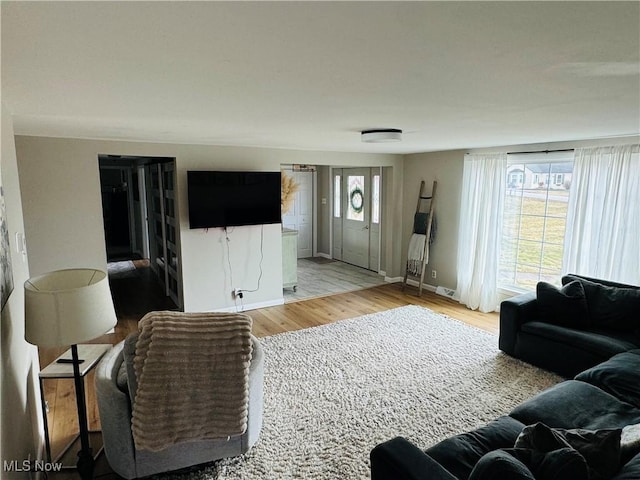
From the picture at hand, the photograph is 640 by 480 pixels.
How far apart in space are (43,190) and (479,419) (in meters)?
4.60

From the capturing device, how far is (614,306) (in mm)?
3344

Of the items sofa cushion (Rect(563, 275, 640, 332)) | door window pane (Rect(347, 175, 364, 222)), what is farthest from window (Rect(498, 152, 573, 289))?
door window pane (Rect(347, 175, 364, 222))

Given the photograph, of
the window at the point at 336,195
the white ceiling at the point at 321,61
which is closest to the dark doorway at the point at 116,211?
the window at the point at 336,195

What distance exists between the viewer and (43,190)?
391cm

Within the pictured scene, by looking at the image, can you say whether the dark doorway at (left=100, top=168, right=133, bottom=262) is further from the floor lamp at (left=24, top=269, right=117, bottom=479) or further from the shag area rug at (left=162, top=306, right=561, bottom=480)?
the floor lamp at (left=24, top=269, right=117, bottom=479)

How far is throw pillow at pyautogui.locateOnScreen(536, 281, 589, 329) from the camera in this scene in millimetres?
3438

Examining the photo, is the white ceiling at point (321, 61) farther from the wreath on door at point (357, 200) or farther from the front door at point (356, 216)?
the wreath on door at point (357, 200)

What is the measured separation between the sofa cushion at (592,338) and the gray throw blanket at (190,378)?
2.79 m

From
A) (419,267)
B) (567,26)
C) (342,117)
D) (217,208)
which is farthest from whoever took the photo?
(419,267)

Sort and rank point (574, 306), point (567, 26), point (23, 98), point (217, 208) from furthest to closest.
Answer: point (217, 208), point (574, 306), point (23, 98), point (567, 26)

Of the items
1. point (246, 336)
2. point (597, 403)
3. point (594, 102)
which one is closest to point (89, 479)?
point (246, 336)

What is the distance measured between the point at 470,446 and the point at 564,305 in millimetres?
2280

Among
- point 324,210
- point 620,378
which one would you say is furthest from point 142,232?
point 620,378

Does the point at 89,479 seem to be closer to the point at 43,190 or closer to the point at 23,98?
the point at 23,98
